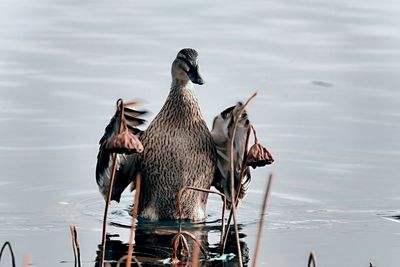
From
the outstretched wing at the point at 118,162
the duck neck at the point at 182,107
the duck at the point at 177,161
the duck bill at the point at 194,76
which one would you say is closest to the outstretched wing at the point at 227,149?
the duck at the point at 177,161

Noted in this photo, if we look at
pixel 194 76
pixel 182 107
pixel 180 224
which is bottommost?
pixel 180 224

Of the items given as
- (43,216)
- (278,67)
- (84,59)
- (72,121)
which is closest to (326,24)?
(278,67)

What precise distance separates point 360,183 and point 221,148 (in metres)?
1.16

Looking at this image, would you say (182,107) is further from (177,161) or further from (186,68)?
(177,161)

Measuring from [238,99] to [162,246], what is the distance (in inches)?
139

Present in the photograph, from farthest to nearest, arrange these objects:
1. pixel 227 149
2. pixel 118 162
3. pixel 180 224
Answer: pixel 227 149 → pixel 118 162 → pixel 180 224

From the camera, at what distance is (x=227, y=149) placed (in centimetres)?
1046

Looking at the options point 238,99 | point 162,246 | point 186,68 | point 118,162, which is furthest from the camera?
point 238,99

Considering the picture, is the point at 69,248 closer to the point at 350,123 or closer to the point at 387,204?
the point at 387,204

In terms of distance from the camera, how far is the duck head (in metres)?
10.5

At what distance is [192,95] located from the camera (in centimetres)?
1075

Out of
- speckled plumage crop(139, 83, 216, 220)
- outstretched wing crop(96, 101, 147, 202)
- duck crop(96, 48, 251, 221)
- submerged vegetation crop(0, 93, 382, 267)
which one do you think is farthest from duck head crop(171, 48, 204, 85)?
submerged vegetation crop(0, 93, 382, 267)

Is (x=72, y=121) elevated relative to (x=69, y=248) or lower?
elevated

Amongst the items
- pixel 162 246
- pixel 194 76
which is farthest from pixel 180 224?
pixel 194 76
